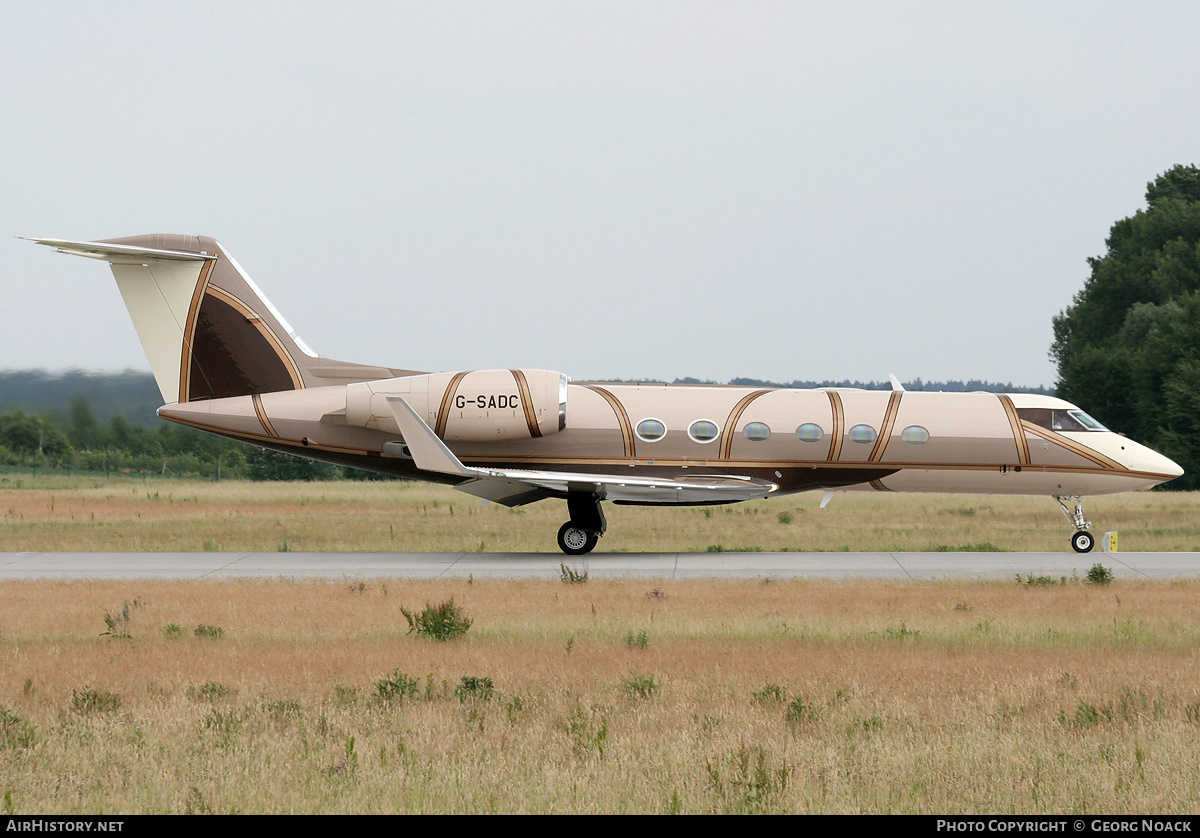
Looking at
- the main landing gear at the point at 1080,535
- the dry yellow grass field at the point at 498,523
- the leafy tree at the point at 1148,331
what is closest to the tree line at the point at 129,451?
the dry yellow grass field at the point at 498,523

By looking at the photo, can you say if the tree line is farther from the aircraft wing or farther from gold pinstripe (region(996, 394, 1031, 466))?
gold pinstripe (region(996, 394, 1031, 466))

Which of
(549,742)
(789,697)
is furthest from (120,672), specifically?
(789,697)

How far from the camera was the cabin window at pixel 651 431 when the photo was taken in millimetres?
23469

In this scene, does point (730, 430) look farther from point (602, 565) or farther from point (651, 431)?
point (602, 565)

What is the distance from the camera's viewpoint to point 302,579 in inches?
758

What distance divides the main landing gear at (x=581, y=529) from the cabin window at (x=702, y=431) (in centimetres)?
231

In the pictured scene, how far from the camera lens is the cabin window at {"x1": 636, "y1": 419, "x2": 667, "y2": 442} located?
23469 mm

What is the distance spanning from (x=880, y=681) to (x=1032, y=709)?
1438 mm

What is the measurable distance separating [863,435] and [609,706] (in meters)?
14.5

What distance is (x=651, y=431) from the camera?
23484mm

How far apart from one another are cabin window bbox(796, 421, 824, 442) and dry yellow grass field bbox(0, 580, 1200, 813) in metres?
7.15

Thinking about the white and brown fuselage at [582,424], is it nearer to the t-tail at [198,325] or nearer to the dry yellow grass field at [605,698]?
the t-tail at [198,325]

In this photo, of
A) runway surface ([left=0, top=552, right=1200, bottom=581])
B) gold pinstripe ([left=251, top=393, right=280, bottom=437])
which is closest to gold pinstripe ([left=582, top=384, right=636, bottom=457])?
runway surface ([left=0, top=552, right=1200, bottom=581])

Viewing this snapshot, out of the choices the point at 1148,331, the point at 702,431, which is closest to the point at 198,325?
the point at 702,431
